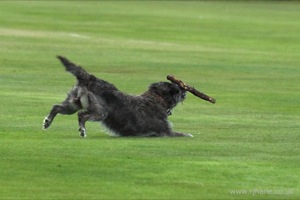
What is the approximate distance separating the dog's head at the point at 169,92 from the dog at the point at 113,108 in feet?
0.06

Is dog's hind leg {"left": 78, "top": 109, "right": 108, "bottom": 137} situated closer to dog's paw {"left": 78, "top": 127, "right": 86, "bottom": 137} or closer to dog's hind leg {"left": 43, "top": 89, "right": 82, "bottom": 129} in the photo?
dog's paw {"left": 78, "top": 127, "right": 86, "bottom": 137}

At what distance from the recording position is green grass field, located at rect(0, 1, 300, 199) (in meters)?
14.8

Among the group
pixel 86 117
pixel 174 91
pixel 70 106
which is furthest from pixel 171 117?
pixel 86 117

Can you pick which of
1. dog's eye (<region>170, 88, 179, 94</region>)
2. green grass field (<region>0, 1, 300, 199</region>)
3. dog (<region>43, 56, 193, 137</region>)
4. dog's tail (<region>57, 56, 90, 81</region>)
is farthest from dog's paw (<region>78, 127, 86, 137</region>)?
dog's eye (<region>170, 88, 179, 94</region>)

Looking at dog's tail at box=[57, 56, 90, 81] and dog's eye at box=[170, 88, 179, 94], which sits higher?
dog's tail at box=[57, 56, 90, 81]

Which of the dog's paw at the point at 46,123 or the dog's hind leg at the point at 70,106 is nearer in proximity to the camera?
the dog's hind leg at the point at 70,106

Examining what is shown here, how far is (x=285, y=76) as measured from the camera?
35938 mm

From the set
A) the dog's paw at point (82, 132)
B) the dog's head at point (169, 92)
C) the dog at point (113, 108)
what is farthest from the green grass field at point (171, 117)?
the dog's head at point (169, 92)

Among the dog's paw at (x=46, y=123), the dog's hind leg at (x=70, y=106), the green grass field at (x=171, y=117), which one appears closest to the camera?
the green grass field at (x=171, y=117)

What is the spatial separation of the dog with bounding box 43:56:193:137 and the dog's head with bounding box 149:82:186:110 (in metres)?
0.02

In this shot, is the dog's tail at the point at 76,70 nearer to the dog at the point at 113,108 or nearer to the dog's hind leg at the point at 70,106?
the dog at the point at 113,108

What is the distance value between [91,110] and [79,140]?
2.61 ft

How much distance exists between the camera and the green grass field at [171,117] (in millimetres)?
14750

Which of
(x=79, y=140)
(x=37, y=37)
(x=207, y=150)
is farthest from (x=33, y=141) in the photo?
(x=37, y=37)
